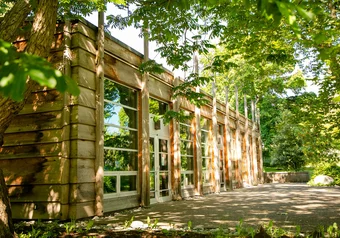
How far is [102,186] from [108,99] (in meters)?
2.41

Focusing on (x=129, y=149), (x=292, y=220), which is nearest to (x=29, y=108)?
(x=129, y=149)

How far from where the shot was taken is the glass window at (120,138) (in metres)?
8.15

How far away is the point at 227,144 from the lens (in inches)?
705

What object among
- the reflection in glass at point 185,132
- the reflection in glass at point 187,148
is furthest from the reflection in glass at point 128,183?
the reflection in glass at point 185,132

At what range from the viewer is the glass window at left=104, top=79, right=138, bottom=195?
8.15 m

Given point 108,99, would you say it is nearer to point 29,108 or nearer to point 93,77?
point 93,77

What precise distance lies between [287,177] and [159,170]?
19804 millimetres

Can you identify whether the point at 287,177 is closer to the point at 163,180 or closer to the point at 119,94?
the point at 163,180

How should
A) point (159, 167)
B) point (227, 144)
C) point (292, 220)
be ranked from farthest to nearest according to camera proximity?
1. point (227, 144)
2. point (159, 167)
3. point (292, 220)

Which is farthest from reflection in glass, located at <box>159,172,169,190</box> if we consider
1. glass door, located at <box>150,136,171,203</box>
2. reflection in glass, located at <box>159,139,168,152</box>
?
reflection in glass, located at <box>159,139,168,152</box>

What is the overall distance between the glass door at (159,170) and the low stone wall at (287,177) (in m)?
19.0

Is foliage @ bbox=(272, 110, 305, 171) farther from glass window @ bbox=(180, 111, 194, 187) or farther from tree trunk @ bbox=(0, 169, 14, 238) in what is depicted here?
tree trunk @ bbox=(0, 169, 14, 238)

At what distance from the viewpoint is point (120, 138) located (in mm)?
8711

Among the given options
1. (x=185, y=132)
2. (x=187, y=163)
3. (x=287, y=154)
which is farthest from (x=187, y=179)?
(x=287, y=154)
